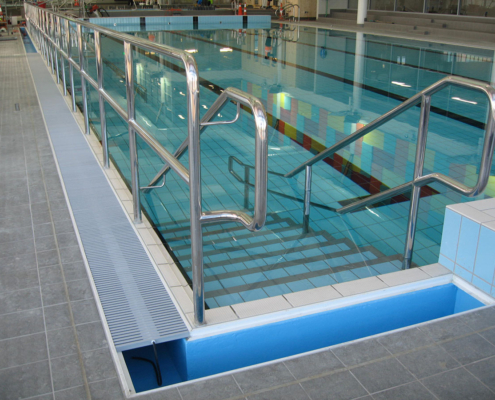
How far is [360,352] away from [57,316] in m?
1.02

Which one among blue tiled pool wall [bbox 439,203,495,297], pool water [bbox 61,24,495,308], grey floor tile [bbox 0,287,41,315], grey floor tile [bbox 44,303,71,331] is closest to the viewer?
grey floor tile [bbox 44,303,71,331]

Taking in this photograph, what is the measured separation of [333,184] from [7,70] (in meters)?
6.40

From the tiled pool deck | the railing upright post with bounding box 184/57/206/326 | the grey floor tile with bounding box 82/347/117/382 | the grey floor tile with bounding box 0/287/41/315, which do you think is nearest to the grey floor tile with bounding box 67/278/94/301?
the tiled pool deck

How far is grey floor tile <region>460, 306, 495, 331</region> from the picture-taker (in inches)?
67.6

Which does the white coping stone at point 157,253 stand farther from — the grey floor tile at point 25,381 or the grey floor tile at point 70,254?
the grey floor tile at point 25,381

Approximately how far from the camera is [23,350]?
156 cm

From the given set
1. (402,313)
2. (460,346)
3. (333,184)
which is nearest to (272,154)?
(333,184)

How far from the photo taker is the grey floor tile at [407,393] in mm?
1379

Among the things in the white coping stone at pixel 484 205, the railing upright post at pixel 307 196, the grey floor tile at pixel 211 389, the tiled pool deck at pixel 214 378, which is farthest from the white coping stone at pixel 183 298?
the railing upright post at pixel 307 196

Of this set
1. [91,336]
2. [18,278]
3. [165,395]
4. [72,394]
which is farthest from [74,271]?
[165,395]

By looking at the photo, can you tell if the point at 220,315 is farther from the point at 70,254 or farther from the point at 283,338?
the point at 70,254

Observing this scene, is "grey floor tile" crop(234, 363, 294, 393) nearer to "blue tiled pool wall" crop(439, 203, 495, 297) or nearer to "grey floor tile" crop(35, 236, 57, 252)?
"blue tiled pool wall" crop(439, 203, 495, 297)

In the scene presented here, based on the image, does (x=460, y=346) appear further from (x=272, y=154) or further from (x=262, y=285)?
(x=272, y=154)

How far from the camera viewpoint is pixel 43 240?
230cm
